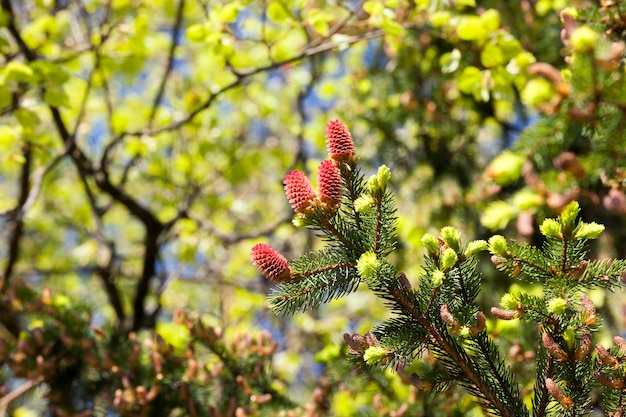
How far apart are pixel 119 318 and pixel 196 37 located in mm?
1902

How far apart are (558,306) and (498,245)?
0.16 metres

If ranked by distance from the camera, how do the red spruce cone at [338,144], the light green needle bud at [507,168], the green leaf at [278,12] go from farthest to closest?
the green leaf at [278,12] < the light green needle bud at [507,168] < the red spruce cone at [338,144]

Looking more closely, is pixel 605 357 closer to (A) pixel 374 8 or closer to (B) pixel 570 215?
(B) pixel 570 215

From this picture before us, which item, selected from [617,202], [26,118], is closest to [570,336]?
[617,202]

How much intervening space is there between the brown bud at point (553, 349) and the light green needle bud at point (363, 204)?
1.35ft

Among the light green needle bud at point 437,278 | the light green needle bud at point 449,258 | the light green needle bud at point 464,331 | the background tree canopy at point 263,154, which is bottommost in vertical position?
the background tree canopy at point 263,154

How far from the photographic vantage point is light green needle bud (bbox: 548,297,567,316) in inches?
43.8

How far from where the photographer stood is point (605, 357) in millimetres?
1129

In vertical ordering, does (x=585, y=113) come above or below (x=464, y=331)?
above

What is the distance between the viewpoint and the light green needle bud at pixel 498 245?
1.18 meters

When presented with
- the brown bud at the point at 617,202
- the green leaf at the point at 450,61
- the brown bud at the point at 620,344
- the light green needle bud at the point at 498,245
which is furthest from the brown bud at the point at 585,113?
the green leaf at the point at 450,61

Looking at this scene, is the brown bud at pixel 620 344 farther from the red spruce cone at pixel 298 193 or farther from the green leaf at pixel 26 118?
the green leaf at pixel 26 118

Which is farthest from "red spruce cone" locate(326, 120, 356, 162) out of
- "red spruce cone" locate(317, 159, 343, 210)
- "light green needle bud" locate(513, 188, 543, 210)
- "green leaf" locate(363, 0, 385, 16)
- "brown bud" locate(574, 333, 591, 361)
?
"green leaf" locate(363, 0, 385, 16)

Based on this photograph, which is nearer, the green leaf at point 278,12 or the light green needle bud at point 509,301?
the light green needle bud at point 509,301
